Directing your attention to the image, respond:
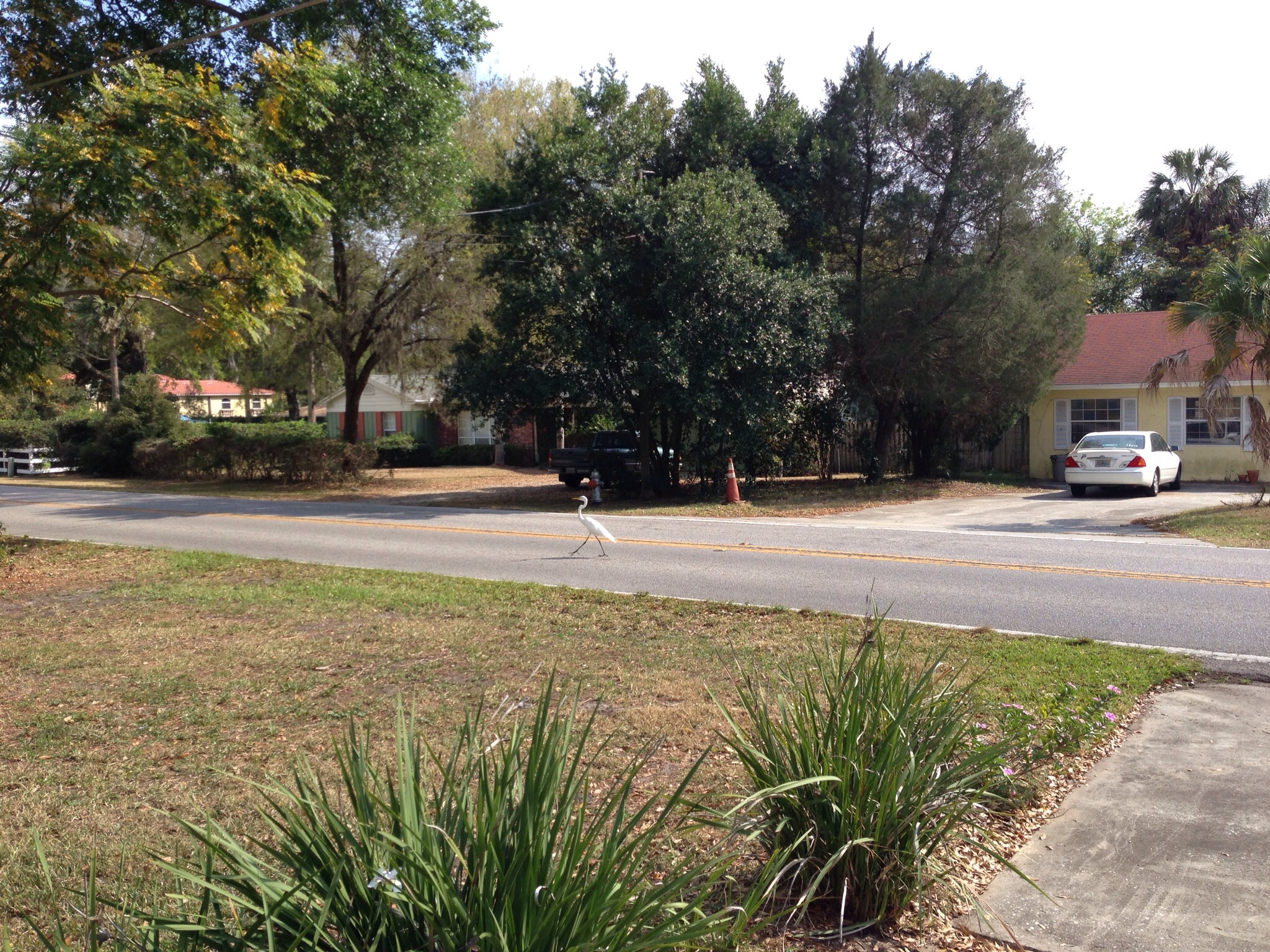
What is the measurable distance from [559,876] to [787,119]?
76.8 ft

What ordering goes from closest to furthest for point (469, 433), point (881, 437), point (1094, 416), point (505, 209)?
point (505, 209)
point (881, 437)
point (1094, 416)
point (469, 433)

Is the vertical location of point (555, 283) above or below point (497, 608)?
above

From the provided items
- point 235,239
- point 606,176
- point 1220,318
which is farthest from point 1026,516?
point 235,239

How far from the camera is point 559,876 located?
282 cm

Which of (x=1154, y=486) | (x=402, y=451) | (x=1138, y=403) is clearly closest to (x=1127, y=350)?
(x=1138, y=403)

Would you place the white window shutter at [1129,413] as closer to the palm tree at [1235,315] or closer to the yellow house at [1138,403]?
the yellow house at [1138,403]

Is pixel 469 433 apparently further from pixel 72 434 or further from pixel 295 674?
pixel 295 674

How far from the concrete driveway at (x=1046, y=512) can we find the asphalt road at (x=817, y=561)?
910 mm

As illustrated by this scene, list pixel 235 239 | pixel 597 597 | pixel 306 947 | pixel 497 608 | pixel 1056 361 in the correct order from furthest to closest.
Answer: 1. pixel 1056 361
2. pixel 235 239
3. pixel 597 597
4. pixel 497 608
5. pixel 306 947

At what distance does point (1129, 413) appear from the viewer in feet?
91.4

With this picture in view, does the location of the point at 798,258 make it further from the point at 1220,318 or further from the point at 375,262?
the point at 375,262

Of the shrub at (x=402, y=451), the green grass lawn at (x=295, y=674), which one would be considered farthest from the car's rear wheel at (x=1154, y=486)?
the shrub at (x=402, y=451)

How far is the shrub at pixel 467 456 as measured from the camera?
136 feet

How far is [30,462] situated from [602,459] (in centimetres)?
2399
